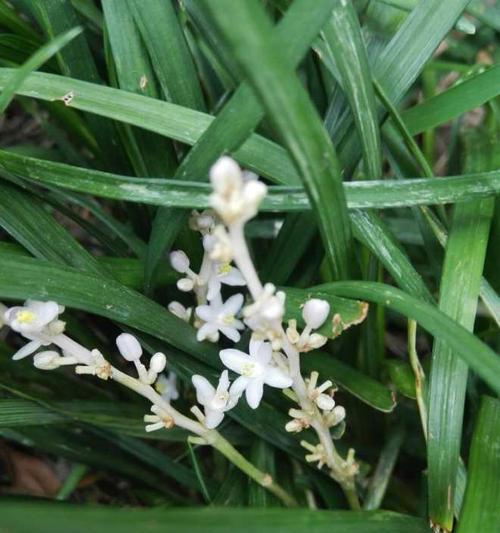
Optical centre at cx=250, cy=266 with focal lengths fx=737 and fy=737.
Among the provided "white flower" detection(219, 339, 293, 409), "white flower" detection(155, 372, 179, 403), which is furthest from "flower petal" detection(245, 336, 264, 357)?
"white flower" detection(155, 372, 179, 403)

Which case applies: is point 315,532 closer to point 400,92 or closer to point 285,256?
point 285,256

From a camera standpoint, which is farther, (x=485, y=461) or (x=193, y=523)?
(x=485, y=461)

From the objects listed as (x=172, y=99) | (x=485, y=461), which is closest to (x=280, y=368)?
(x=485, y=461)

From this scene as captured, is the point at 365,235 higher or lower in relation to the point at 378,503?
higher

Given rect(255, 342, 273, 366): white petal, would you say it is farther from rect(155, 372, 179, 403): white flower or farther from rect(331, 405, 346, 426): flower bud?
rect(155, 372, 179, 403): white flower

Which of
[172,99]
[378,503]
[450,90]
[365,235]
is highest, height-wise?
[450,90]
